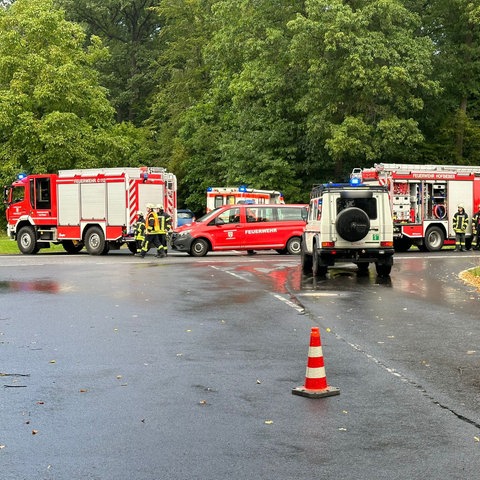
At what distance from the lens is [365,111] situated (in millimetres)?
39812

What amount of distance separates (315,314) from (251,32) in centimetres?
3344

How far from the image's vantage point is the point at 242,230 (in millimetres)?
28266

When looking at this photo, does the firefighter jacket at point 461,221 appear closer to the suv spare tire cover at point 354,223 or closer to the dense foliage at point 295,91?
the dense foliage at point 295,91

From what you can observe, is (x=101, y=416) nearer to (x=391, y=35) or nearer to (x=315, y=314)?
(x=315, y=314)

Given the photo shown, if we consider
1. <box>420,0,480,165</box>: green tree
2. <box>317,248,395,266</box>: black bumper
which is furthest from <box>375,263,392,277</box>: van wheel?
<box>420,0,480,165</box>: green tree

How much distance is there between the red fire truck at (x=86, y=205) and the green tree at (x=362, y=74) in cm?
1118

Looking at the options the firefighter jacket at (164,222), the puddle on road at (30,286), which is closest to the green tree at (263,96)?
the firefighter jacket at (164,222)

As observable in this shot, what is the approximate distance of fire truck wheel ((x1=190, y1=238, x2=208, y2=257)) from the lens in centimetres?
2812

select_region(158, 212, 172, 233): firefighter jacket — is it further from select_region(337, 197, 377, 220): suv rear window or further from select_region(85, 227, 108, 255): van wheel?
select_region(337, 197, 377, 220): suv rear window

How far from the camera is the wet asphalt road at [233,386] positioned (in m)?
5.38

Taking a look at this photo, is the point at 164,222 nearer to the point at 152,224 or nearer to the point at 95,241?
the point at 152,224

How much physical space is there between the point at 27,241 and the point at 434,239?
50.3 feet

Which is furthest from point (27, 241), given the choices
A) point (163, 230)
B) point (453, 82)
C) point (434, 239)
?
point (453, 82)

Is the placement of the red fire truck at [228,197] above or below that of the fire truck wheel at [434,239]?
above
